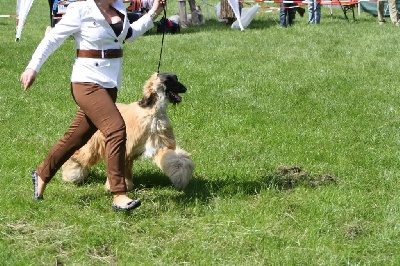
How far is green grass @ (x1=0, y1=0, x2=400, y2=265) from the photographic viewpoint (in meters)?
5.08

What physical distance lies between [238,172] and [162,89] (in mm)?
1330

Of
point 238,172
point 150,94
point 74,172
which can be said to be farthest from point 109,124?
point 238,172

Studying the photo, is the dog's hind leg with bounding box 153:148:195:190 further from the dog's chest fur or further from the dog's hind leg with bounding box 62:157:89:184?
the dog's hind leg with bounding box 62:157:89:184

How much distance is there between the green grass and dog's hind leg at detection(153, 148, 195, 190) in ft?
0.54

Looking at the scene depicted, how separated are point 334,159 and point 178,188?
2.10m

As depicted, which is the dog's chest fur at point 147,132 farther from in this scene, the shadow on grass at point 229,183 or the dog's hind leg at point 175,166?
the shadow on grass at point 229,183

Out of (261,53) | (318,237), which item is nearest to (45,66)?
(261,53)

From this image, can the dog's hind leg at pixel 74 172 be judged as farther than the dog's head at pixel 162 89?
Yes

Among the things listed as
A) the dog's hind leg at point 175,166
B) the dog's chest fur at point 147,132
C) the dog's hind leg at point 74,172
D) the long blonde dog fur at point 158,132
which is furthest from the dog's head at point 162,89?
the dog's hind leg at point 74,172

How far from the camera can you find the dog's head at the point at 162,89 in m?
6.28

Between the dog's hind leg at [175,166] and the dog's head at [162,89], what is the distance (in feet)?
1.64

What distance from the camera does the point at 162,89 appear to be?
629cm

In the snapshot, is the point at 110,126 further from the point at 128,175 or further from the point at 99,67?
the point at 128,175

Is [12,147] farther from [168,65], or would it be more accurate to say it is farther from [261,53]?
[261,53]
